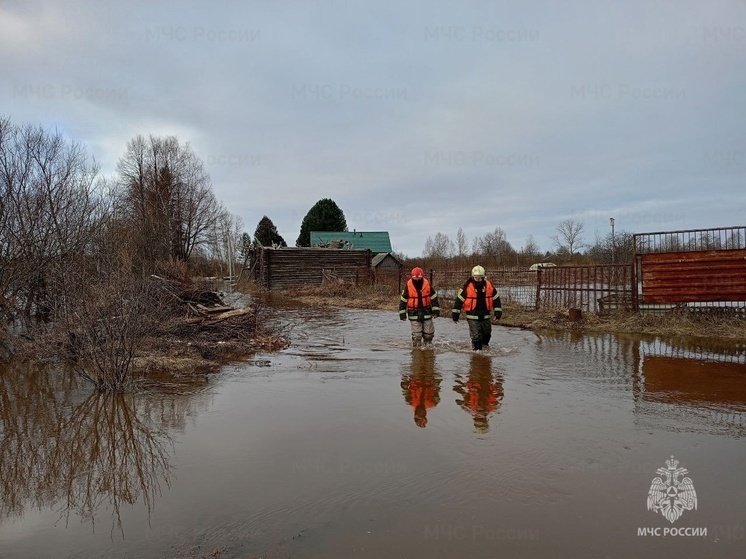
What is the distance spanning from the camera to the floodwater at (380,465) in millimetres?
3375

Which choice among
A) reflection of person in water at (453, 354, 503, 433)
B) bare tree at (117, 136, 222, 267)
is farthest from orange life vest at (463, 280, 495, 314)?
bare tree at (117, 136, 222, 267)

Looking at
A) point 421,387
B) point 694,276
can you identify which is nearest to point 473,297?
point 421,387

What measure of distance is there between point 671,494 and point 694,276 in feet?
36.5

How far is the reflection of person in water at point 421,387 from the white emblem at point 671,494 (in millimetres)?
2410

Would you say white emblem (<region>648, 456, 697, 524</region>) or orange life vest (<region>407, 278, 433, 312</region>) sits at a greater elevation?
orange life vest (<region>407, 278, 433, 312</region>)

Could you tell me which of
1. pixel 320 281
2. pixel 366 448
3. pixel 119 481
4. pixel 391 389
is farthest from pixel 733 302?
pixel 320 281

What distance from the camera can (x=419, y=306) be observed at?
36.0ft

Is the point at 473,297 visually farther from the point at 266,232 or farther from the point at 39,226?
the point at 266,232

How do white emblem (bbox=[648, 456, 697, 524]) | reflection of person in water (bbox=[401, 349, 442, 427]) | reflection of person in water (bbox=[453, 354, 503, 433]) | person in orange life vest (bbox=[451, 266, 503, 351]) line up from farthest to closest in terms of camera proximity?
person in orange life vest (bbox=[451, 266, 503, 351]) < reflection of person in water (bbox=[401, 349, 442, 427]) < reflection of person in water (bbox=[453, 354, 503, 433]) < white emblem (bbox=[648, 456, 697, 524])

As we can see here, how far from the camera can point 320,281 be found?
38500 millimetres

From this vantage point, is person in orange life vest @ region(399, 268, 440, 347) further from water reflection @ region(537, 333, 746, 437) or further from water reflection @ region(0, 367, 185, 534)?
water reflection @ region(0, 367, 185, 534)

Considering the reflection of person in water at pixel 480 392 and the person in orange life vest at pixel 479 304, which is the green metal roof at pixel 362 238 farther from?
the reflection of person in water at pixel 480 392

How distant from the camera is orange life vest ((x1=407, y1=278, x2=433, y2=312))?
10922mm

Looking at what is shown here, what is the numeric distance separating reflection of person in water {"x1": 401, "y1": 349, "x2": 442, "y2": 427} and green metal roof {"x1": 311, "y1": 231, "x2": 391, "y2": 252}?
4528 centimetres
